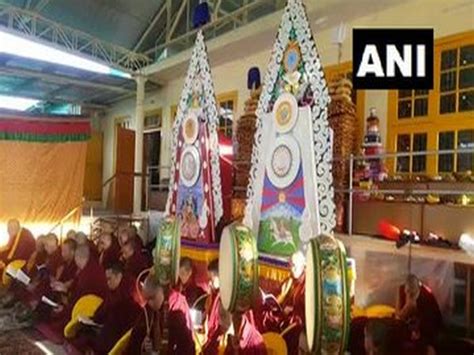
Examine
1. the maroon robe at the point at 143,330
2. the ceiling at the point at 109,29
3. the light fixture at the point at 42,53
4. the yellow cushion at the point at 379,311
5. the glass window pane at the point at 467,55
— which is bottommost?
the maroon robe at the point at 143,330

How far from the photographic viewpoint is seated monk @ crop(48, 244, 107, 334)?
4.29 m

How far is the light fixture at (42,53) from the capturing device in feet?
20.3

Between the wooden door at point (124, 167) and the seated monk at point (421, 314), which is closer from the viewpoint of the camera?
the seated monk at point (421, 314)

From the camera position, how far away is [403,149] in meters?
5.00

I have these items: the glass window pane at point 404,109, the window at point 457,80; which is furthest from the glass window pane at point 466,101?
the glass window pane at point 404,109

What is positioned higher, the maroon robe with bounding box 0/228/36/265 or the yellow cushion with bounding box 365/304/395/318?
the yellow cushion with bounding box 365/304/395/318

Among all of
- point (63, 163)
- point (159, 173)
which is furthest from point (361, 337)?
point (159, 173)

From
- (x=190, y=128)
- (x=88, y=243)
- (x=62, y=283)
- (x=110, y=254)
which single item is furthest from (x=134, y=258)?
(x=190, y=128)

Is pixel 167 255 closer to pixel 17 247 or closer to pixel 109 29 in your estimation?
pixel 17 247

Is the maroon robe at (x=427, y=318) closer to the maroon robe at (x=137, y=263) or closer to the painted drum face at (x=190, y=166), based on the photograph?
the painted drum face at (x=190, y=166)

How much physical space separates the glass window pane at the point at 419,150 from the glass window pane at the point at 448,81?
51 centimetres

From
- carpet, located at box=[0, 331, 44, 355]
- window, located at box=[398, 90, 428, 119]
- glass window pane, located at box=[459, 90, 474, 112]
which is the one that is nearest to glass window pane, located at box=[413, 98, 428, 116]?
window, located at box=[398, 90, 428, 119]

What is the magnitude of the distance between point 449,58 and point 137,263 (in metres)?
3.77

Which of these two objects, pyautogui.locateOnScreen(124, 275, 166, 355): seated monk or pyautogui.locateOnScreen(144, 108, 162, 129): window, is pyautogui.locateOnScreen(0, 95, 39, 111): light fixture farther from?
pyautogui.locateOnScreen(124, 275, 166, 355): seated monk
